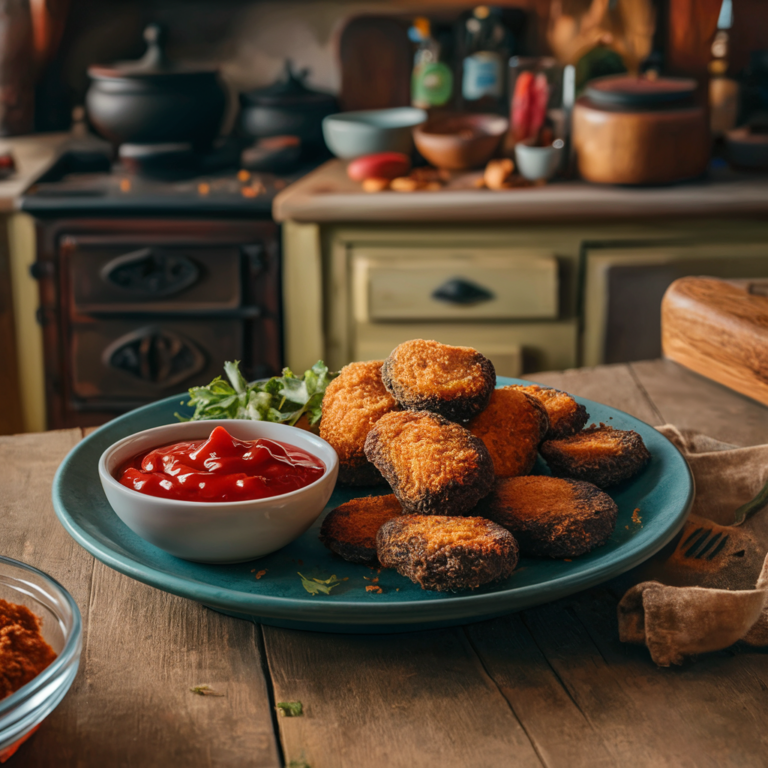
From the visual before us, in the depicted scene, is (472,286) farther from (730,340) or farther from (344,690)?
(344,690)

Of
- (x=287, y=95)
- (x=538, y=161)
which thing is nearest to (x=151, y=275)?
(x=287, y=95)

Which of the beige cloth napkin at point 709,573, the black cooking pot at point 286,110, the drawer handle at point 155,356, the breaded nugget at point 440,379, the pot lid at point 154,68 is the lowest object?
the drawer handle at point 155,356

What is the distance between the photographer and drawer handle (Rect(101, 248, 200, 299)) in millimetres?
2686

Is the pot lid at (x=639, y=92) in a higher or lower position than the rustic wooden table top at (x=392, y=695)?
higher

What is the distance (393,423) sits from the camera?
1.07 meters

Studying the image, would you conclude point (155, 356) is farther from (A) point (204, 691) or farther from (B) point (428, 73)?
(A) point (204, 691)

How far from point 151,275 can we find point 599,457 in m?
1.93

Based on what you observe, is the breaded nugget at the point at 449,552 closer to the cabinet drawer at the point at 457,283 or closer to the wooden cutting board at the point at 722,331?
the wooden cutting board at the point at 722,331

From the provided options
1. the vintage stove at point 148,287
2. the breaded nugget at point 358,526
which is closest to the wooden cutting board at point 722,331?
the breaded nugget at point 358,526

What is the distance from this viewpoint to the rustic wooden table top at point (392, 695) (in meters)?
0.76

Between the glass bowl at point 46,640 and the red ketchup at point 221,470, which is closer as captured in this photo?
the glass bowl at point 46,640

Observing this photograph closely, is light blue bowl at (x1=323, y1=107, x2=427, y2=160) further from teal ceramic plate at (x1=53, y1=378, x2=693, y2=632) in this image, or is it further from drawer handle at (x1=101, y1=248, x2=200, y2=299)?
teal ceramic plate at (x1=53, y1=378, x2=693, y2=632)

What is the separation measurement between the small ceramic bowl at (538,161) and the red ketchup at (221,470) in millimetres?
1987

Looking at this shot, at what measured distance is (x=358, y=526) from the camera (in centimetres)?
99
